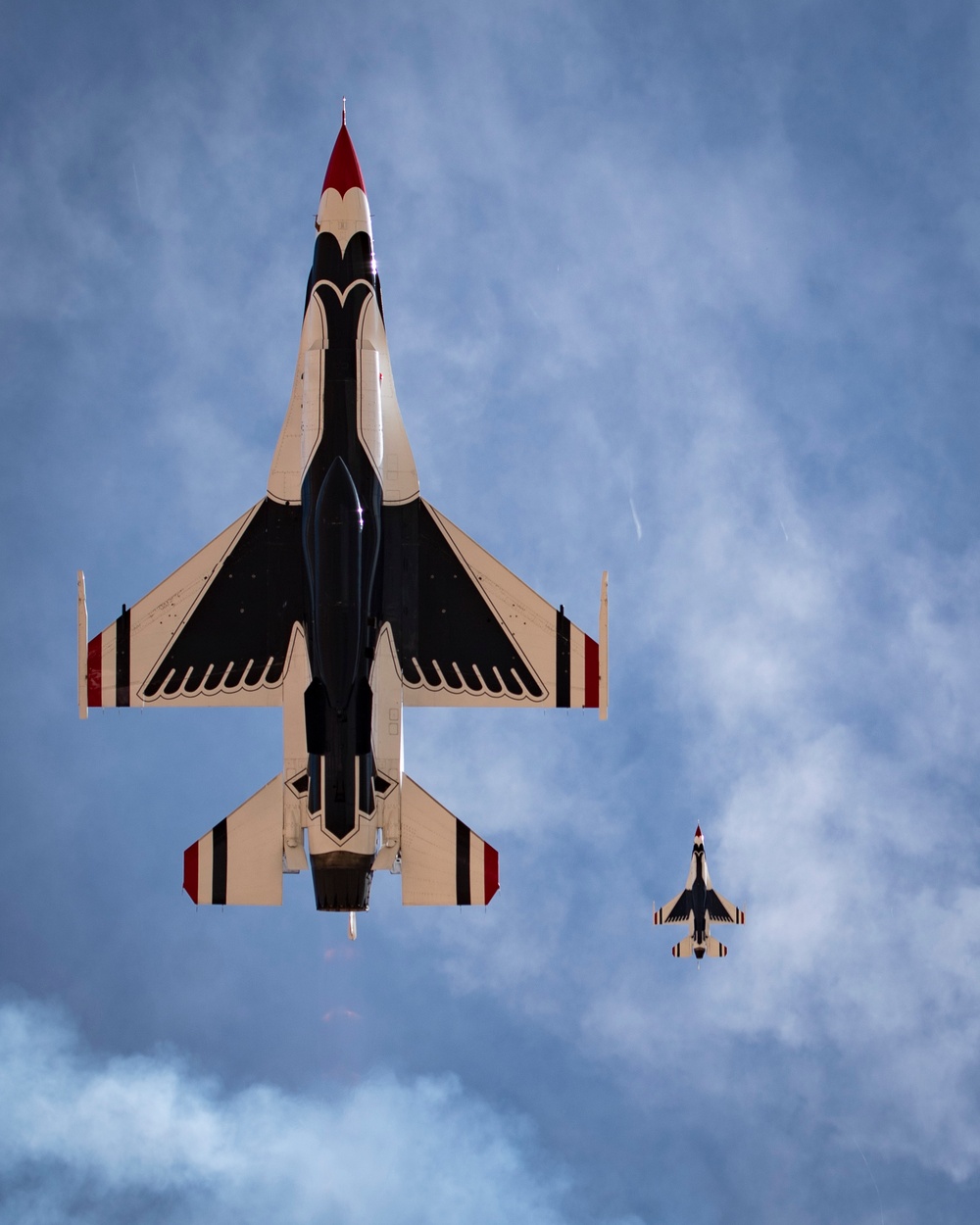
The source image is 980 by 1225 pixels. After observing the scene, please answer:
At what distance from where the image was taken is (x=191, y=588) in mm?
42375

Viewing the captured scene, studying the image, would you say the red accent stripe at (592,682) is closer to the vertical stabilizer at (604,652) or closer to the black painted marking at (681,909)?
the vertical stabilizer at (604,652)

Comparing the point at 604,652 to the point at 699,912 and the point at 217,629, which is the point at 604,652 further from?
the point at 699,912

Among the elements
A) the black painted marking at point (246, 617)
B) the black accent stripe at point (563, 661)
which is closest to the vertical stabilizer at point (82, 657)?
the black painted marking at point (246, 617)

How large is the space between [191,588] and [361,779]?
7.87 m

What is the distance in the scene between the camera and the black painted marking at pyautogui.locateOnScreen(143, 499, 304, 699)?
4181 cm

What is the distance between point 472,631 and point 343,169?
13.9 meters

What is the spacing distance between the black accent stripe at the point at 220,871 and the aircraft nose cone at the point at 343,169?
60.0 ft

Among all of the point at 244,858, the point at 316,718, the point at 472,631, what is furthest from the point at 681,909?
the point at 316,718

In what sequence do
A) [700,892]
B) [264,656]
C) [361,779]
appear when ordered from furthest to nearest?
[700,892]
[264,656]
[361,779]

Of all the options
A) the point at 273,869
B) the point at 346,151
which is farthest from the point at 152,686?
the point at 346,151

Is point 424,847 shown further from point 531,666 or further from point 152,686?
point 152,686

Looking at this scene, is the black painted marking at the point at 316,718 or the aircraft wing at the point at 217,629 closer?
the black painted marking at the point at 316,718

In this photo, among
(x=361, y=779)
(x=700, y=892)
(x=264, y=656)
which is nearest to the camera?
(x=361, y=779)

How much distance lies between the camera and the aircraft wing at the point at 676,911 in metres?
64.0
